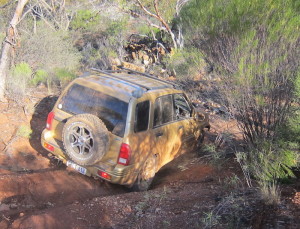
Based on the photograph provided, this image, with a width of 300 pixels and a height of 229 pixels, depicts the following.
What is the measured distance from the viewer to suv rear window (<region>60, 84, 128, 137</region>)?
4867 mm

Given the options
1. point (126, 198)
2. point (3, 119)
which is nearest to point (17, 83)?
point (3, 119)

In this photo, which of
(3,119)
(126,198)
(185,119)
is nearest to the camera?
(126,198)

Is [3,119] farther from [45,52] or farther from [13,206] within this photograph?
[45,52]

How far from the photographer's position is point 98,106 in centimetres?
504

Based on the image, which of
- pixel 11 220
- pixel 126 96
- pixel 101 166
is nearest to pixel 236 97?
pixel 126 96

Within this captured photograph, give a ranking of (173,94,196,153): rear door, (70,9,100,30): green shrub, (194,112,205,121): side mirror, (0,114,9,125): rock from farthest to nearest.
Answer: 1. (70,9,100,30): green shrub
2. (0,114,9,125): rock
3. (194,112,205,121): side mirror
4. (173,94,196,153): rear door

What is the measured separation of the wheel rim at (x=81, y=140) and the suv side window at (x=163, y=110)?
1163 millimetres

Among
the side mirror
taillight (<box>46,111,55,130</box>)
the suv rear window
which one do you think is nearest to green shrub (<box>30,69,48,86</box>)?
taillight (<box>46,111,55,130</box>)

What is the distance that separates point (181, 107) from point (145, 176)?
1.69 m

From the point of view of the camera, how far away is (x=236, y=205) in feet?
12.6

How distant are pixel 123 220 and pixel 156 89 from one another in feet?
7.74

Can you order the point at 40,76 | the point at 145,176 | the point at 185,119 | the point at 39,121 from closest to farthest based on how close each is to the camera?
the point at 145,176
the point at 185,119
the point at 39,121
the point at 40,76

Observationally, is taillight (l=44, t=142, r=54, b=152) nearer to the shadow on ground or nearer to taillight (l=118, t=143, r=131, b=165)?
the shadow on ground

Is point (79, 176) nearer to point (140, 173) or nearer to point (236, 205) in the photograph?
point (140, 173)
